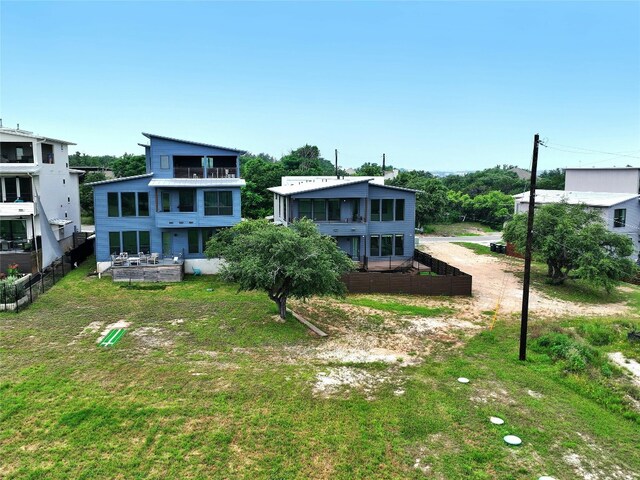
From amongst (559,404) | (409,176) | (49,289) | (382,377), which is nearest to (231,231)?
(49,289)

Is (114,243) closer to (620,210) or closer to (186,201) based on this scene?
(186,201)

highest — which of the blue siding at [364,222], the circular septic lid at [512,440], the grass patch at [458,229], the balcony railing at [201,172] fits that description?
the balcony railing at [201,172]

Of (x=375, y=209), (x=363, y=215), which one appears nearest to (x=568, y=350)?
(x=363, y=215)

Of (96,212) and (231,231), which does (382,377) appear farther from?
(96,212)

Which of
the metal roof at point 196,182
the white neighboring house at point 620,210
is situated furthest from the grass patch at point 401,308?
the white neighboring house at point 620,210

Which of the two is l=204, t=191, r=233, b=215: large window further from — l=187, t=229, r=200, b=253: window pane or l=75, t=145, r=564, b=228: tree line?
l=75, t=145, r=564, b=228: tree line

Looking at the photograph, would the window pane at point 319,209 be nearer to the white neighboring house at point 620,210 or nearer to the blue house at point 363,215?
the blue house at point 363,215

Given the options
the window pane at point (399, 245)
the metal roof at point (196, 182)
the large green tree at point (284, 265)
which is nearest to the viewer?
the large green tree at point (284, 265)

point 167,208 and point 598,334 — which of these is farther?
point 167,208
